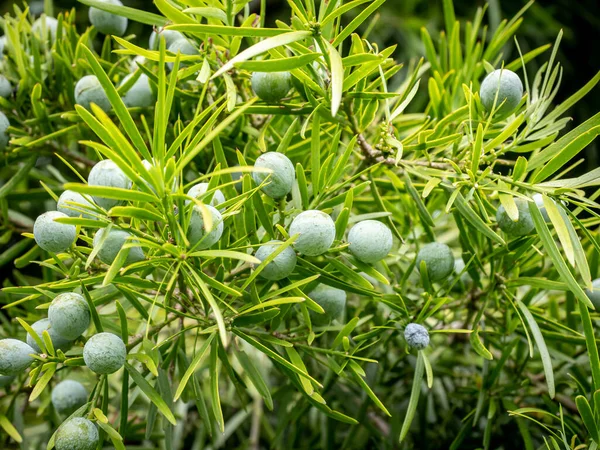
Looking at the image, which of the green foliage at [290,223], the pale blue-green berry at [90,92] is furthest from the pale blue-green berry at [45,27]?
the pale blue-green berry at [90,92]

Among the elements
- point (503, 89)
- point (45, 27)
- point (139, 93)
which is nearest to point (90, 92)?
point (139, 93)

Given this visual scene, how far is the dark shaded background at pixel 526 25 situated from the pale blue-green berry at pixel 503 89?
3.48 feet

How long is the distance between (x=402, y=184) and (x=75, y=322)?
300 mm

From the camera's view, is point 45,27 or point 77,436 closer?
point 77,436

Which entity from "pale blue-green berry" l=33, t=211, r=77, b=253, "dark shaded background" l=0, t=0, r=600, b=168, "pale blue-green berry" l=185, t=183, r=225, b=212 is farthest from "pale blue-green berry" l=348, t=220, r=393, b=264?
"dark shaded background" l=0, t=0, r=600, b=168

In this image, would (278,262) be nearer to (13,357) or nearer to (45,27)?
(13,357)

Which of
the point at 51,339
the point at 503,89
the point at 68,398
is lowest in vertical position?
the point at 68,398

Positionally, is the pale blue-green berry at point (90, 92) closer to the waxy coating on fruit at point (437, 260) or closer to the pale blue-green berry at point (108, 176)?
the pale blue-green berry at point (108, 176)

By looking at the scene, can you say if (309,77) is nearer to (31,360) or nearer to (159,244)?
(159,244)

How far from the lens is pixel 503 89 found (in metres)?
0.48

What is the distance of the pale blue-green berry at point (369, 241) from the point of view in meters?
0.45

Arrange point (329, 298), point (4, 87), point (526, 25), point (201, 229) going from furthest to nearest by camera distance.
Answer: point (526, 25) < point (4, 87) < point (329, 298) < point (201, 229)

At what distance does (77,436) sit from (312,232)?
0.72ft

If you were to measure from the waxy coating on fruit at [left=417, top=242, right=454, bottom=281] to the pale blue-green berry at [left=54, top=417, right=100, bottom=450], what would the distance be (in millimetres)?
297
